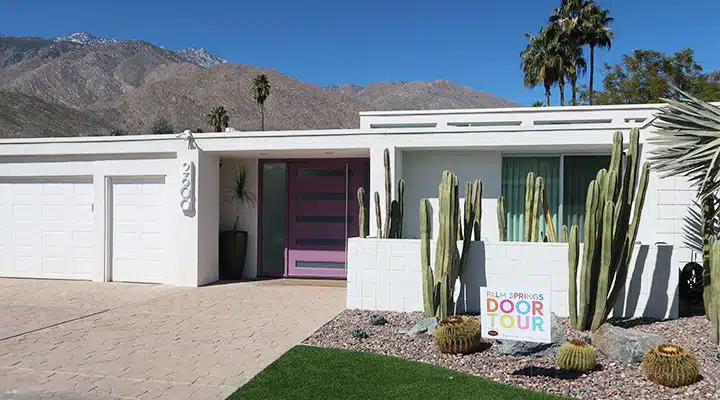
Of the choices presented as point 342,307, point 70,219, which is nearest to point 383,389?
point 342,307

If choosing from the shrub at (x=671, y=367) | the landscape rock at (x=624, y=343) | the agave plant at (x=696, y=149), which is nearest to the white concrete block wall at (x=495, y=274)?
the agave plant at (x=696, y=149)

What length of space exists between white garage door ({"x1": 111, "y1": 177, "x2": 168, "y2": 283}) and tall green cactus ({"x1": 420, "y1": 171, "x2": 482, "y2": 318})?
6.24m

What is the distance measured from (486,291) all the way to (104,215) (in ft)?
29.7

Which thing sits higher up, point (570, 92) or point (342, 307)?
point (570, 92)

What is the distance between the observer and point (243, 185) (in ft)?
43.1

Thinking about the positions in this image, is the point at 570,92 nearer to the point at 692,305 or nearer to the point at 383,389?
the point at 692,305

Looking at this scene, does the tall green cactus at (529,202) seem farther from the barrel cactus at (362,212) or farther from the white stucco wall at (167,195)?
the white stucco wall at (167,195)

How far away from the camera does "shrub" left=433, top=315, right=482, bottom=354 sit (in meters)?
6.62

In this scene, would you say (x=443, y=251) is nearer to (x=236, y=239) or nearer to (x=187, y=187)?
(x=187, y=187)

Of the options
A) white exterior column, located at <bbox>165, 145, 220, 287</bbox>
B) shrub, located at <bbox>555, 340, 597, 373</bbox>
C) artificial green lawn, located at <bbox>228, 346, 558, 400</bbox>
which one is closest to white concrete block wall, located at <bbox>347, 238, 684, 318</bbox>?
shrub, located at <bbox>555, 340, 597, 373</bbox>

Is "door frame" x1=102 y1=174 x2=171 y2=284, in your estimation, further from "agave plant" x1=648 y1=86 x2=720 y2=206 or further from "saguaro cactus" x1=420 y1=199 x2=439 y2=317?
"agave plant" x1=648 y1=86 x2=720 y2=206

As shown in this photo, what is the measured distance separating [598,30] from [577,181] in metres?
29.8

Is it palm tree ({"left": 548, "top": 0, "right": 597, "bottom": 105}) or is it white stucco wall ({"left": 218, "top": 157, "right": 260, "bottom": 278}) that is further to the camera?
palm tree ({"left": 548, "top": 0, "right": 597, "bottom": 105})

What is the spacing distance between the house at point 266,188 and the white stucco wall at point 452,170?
0.02 metres
